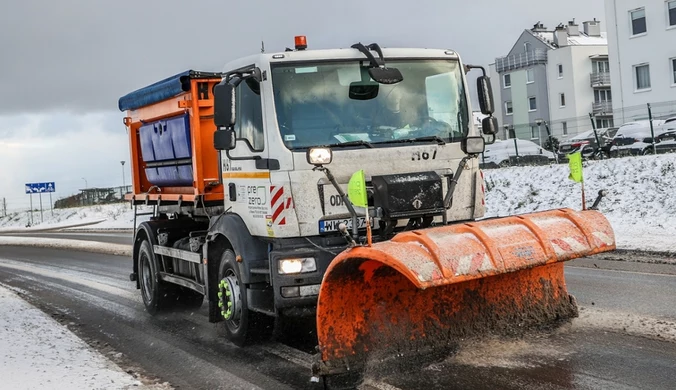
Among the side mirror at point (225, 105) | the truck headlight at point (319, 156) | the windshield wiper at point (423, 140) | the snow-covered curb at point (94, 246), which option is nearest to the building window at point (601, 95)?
the snow-covered curb at point (94, 246)

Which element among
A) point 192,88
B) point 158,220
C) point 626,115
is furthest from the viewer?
point 626,115

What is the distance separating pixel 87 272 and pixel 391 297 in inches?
415

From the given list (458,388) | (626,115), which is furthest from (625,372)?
(626,115)

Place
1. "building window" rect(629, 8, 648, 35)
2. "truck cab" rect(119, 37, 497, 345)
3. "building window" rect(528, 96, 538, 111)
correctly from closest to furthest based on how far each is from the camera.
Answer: "truck cab" rect(119, 37, 497, 345), "building window" rect(629, 8, 648, 35), "building window" rect(528, 96, 538, 111)

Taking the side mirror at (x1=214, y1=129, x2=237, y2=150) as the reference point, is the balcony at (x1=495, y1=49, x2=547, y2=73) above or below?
above

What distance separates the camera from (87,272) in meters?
14.9

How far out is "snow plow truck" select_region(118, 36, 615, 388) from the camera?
539cm

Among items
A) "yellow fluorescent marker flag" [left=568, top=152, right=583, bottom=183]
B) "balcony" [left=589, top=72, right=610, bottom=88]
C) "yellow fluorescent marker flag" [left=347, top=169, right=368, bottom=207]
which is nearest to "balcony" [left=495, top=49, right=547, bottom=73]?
"balcony" [left=589, top=72, right=610, bottom=88]

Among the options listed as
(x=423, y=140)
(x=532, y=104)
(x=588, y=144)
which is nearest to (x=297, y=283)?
(x=423, y=140)

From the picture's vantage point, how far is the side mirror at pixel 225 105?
6613mm

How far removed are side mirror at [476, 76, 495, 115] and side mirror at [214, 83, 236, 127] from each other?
2267 mm

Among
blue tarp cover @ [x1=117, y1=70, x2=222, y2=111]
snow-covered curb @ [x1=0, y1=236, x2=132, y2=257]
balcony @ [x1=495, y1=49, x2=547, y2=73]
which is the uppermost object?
balcony @ [x1=495, y1=49, x2=547, y2=73]

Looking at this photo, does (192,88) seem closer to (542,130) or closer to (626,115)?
(542,130)

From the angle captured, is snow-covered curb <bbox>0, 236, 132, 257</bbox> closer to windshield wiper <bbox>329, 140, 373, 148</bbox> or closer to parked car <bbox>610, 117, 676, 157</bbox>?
windshield wiper <bbox>329, 140, 373, 148</bbox>
